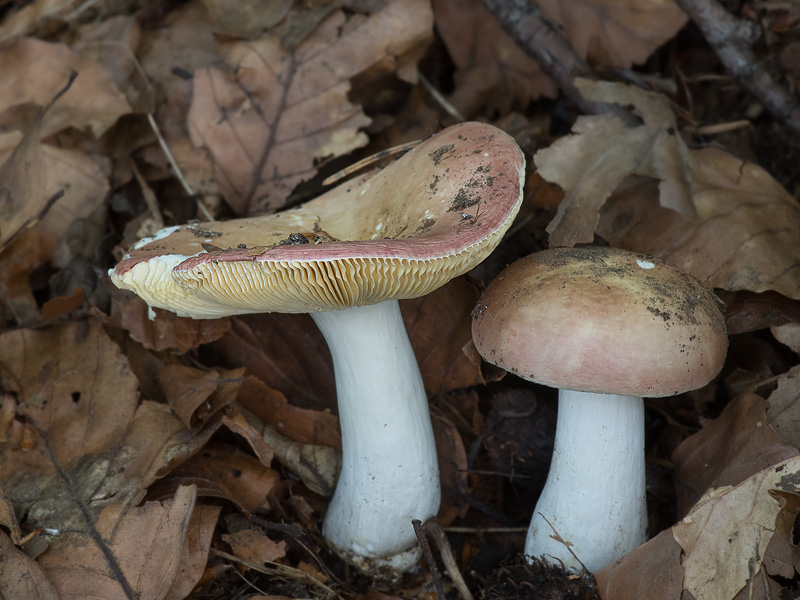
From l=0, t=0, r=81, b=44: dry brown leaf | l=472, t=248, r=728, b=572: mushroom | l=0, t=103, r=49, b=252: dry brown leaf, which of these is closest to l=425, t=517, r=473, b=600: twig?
l=472, t=248, r=728, b=572: mushroom

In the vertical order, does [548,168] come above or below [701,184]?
above

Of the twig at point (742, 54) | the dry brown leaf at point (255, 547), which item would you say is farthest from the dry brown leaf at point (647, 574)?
the twig at point (742, 54)

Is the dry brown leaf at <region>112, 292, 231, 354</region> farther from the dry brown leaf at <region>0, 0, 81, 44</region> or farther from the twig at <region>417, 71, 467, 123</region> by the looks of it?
the dry brown leaf at <region>0, 0, 81, 44</region>

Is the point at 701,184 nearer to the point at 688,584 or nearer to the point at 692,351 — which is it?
the point at 692,351

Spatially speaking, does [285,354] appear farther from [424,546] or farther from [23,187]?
[23,187]

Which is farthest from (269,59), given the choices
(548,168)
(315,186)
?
(548,168)

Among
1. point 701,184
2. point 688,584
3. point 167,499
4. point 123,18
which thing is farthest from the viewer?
point 123,18
